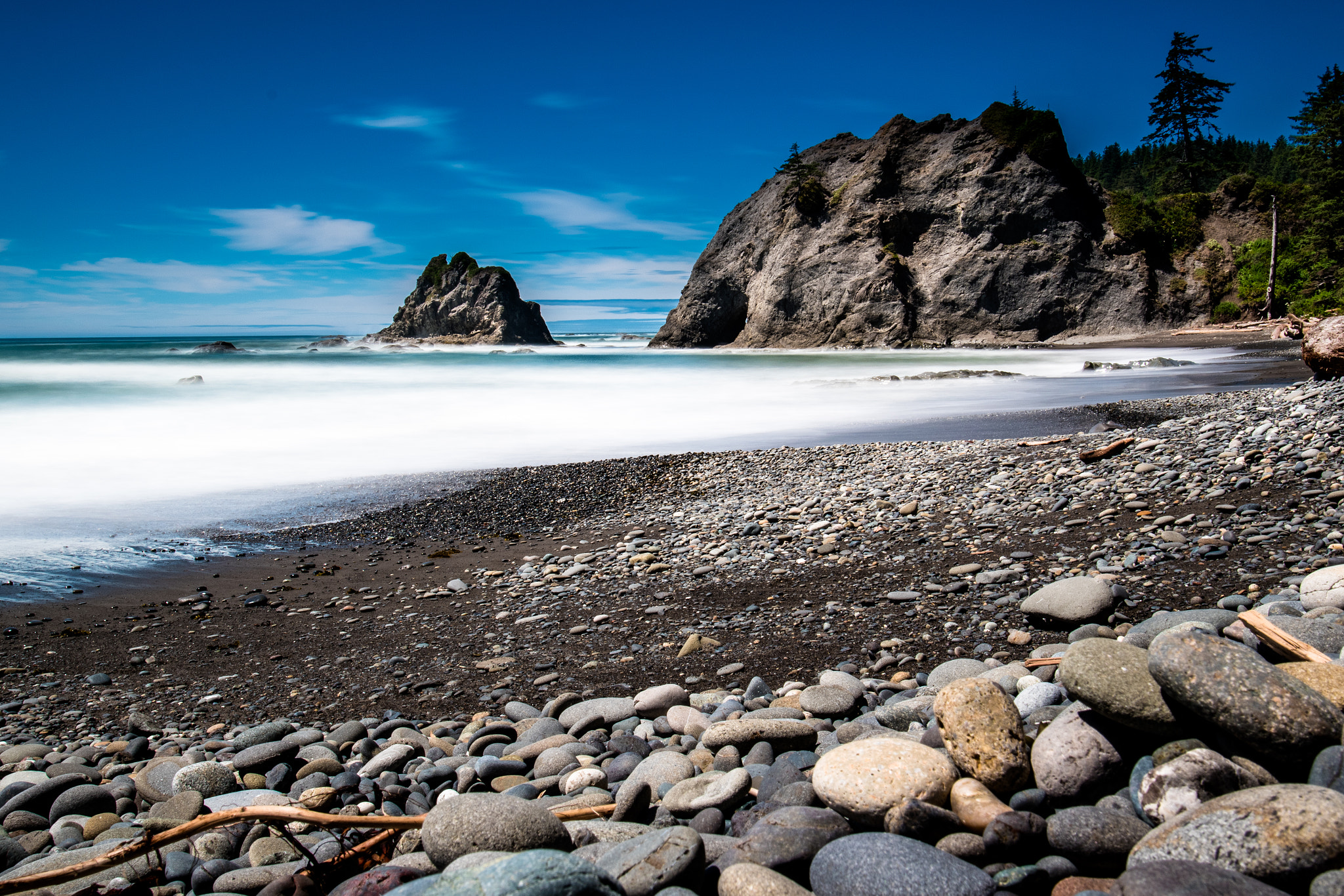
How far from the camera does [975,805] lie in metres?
2.06

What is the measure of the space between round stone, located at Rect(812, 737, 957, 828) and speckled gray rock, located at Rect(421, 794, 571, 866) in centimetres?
79

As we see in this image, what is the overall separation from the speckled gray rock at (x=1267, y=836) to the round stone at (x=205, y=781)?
125 inches

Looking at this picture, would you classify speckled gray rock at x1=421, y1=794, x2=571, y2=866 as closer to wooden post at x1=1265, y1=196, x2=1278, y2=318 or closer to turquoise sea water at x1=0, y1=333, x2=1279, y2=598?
turquoise sea water at x1=0, y1=333, x2=1279, y2=598

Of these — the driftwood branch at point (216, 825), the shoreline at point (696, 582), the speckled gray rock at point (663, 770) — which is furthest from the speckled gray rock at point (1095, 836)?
the shoreline at point (696, 582)

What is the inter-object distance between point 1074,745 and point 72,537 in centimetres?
977

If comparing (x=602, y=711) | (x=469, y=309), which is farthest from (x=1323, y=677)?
(x=469, y=309)

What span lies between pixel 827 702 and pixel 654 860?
5.44 feet

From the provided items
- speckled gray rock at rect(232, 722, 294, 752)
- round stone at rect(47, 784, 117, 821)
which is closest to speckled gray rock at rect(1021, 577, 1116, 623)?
speckled gray rock at rect(232, 722, 294, 752)

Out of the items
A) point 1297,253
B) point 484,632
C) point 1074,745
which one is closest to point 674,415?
point 484,632

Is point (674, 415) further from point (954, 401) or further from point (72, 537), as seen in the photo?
point (72, 537)

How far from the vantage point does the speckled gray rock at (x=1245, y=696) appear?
1.87 m

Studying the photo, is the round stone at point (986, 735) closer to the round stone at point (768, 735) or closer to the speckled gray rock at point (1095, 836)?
the speckled gray rock at point (1095, 836)

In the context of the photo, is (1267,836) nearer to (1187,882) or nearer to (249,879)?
(1187,882)

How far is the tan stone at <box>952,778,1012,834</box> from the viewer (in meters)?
2.01
